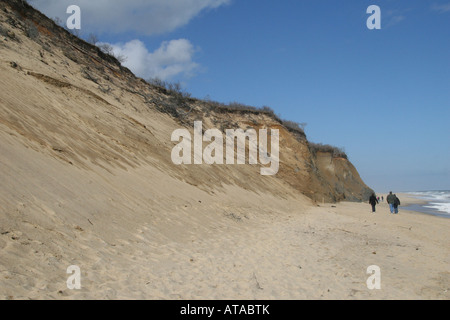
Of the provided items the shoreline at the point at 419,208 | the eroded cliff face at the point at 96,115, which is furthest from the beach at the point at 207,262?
the shoreline at the point at 419,208

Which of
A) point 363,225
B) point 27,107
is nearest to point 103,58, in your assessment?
point 27,107

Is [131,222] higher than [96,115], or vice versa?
[96,115]

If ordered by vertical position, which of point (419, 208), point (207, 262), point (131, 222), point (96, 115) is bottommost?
point (419, 208)

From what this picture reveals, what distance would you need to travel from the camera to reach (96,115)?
11.6m

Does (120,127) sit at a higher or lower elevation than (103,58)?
lower

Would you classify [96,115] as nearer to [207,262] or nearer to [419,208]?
[207,262]

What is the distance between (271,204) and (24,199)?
11.2m

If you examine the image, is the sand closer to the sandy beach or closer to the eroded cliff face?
the sandy beach

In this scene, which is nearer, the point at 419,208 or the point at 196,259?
the point at 196,259

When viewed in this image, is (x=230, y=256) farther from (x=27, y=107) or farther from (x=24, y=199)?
(x=27, y=107)

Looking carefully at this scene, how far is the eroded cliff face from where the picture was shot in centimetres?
860

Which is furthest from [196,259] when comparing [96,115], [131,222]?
[96,115]

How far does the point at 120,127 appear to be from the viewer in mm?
11984

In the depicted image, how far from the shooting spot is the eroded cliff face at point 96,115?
8.60 metres
